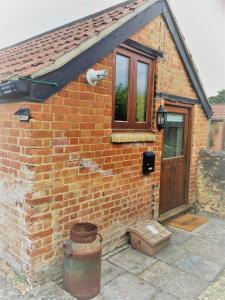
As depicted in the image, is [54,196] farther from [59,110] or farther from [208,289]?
[208,289]

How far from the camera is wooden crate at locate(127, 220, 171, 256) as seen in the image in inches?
168

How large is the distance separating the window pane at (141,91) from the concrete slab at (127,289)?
2.62 meters

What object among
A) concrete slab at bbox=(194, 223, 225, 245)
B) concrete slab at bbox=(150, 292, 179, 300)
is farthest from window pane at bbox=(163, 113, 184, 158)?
concrete slab at bbox=(150, 292, 179, 300)

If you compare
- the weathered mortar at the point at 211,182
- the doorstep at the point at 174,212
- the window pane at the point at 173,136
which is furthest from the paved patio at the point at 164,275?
the window pane at the point at 173,136

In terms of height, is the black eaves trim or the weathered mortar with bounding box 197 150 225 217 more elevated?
the black eaves trim

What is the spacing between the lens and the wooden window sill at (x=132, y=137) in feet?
13.6

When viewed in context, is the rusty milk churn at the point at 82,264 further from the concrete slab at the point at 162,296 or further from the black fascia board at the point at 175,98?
the black fascia board at the point at 175,98

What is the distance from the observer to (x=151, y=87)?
501cm

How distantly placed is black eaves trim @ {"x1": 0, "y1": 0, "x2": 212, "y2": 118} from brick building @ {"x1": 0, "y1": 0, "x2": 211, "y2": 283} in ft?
0.04

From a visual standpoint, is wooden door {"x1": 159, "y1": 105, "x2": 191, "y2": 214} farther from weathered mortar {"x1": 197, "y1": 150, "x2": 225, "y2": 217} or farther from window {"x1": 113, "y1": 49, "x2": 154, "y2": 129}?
window {"x1": 113, "y1": 49, "x2": 154, "y2": 129}

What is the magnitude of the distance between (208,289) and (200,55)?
7184mm

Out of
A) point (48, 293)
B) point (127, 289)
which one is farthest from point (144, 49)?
point (48, 293)

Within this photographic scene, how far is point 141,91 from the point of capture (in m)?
4.84

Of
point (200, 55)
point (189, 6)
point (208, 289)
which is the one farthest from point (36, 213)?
point (200, 55)
